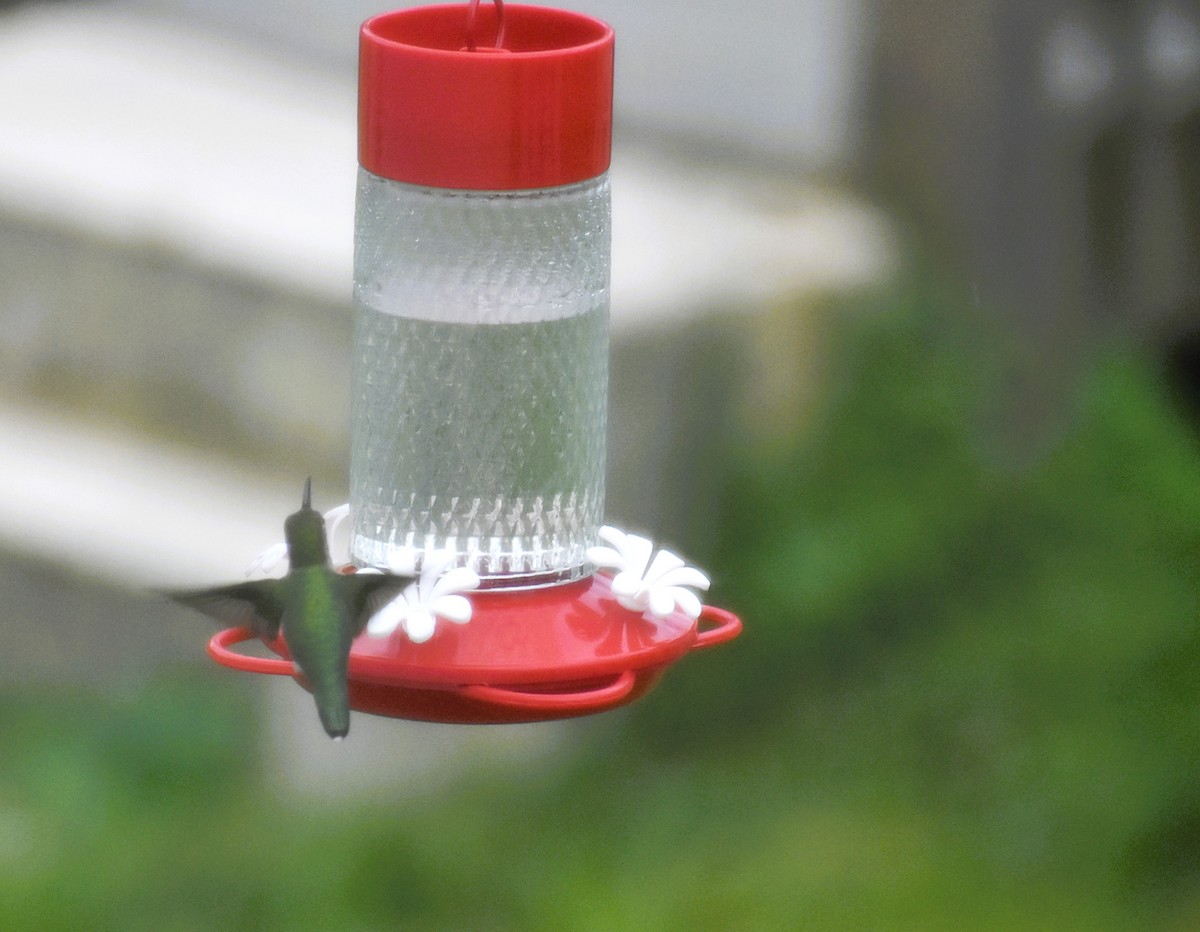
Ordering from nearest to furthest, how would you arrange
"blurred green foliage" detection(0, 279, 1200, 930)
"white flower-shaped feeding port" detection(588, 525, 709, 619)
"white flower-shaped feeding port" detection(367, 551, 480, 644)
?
1. "white flower-shaped feeding port" detection(367, 551, 480, 644)
2. "white flower-shaped feeding port" detection(588, 525, 709, 619)
3. "blurred green foliage" detection(0, 279, 1200, 930)

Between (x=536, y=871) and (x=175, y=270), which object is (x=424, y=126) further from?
(x=175, y=270)

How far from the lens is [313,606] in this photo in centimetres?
198

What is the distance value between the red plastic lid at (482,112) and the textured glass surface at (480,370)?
13 centimetres

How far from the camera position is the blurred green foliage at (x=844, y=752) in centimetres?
498

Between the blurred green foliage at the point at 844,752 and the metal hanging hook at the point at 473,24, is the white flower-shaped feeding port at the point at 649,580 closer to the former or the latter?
the metal hanging hook at the point at 473,24

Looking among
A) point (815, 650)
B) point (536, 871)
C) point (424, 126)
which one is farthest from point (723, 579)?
point (424, 126)

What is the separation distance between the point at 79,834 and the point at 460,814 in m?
1.04

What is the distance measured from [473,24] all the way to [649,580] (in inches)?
24.7

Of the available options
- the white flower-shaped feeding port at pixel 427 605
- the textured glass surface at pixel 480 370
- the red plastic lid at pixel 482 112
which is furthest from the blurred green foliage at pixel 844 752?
the red plastic lid at pixel 482 112

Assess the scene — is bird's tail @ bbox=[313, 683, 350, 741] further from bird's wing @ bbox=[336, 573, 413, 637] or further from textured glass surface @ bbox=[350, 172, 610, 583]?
textured glass surface @ bbox=[350, 172, 610, 583]

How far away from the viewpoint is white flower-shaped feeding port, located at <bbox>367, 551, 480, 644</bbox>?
1.90 m

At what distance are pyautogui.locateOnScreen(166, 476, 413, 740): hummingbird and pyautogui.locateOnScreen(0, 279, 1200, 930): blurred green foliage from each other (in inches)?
114

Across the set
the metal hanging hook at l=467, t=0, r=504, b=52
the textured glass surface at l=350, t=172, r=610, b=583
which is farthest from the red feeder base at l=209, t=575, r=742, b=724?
the metal hanging hook at l=467, t=0, r=504, b=52

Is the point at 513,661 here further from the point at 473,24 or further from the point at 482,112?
the point at 473,24
